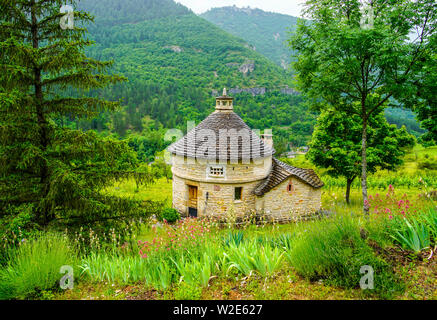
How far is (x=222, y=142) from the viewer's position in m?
16.4

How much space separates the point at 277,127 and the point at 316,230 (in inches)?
3425

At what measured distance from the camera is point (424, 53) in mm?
→ 10398

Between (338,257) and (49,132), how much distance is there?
789cm

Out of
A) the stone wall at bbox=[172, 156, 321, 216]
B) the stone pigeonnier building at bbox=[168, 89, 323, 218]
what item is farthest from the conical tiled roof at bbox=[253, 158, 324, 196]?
the stone wall at bbox=[172, 156, 321, 216]

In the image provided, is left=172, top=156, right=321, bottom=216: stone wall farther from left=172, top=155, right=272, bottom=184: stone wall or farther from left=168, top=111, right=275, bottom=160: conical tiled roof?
left=168, top=111, right=275, bottom=160: conical tiled roof

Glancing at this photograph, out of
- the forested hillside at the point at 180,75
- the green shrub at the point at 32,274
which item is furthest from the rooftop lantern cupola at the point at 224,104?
the forested hillside at the point at 180,75

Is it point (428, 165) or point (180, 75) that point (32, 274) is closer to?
point (428, 165)

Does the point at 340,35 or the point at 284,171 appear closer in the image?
the point at 340,35

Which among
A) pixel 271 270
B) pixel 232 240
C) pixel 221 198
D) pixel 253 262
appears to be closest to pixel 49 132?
pixel 232 240

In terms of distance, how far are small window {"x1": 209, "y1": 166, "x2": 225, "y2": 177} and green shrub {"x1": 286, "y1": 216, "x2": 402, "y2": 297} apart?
34.9 ft

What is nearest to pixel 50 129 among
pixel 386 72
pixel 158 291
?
pixel 158 291

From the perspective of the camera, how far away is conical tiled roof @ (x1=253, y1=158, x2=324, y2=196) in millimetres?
16484

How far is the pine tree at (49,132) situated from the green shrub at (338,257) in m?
5.32

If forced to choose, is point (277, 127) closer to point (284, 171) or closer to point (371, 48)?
point (284, 171)
